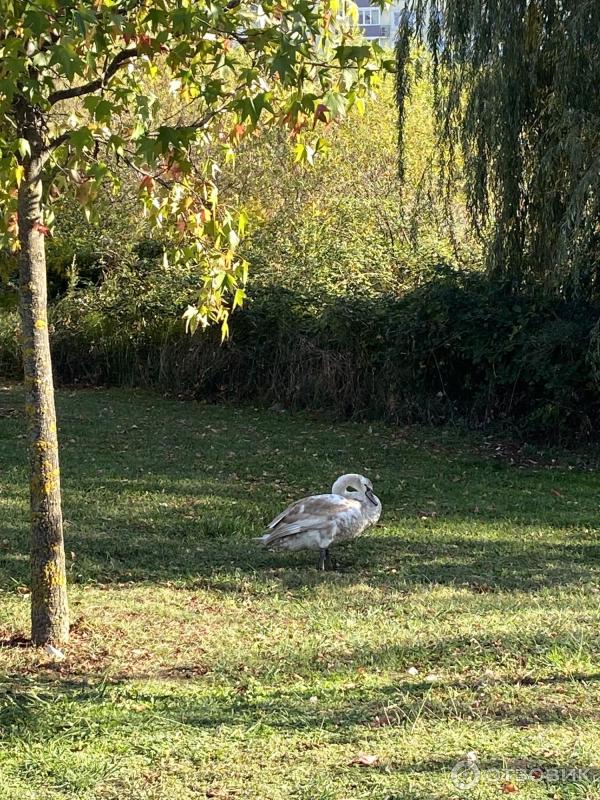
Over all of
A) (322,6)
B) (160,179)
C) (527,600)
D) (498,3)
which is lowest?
(527,600)

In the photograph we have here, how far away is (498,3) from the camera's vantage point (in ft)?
35.1

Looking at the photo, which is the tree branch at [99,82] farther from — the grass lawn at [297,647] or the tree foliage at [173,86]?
the grass lawn at [297,647]

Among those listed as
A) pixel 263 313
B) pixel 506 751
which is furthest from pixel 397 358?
pixel 506 751

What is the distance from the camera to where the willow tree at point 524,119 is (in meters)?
10.1

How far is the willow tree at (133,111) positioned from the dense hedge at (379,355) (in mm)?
6733

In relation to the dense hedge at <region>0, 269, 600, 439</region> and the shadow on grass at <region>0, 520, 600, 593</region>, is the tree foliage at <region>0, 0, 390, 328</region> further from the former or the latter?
the dense hedge at <region>0, 269, 600, 439</region>

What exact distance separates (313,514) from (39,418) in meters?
2.22

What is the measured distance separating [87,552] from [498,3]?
7993 mm

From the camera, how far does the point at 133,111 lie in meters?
4.39

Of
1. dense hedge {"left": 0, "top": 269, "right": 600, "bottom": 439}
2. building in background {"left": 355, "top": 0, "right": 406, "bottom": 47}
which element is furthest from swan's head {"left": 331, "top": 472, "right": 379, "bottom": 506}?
dense hedge {"left": 0, "top": 269, "right": 600, "bottom": 439}

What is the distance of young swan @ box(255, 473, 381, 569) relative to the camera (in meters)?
6.19

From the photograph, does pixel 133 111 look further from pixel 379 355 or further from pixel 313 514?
pixel 379 355

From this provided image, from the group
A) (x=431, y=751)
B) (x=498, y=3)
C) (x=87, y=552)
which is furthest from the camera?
(x=498, y=3)

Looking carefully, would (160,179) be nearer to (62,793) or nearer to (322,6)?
(322,6)
